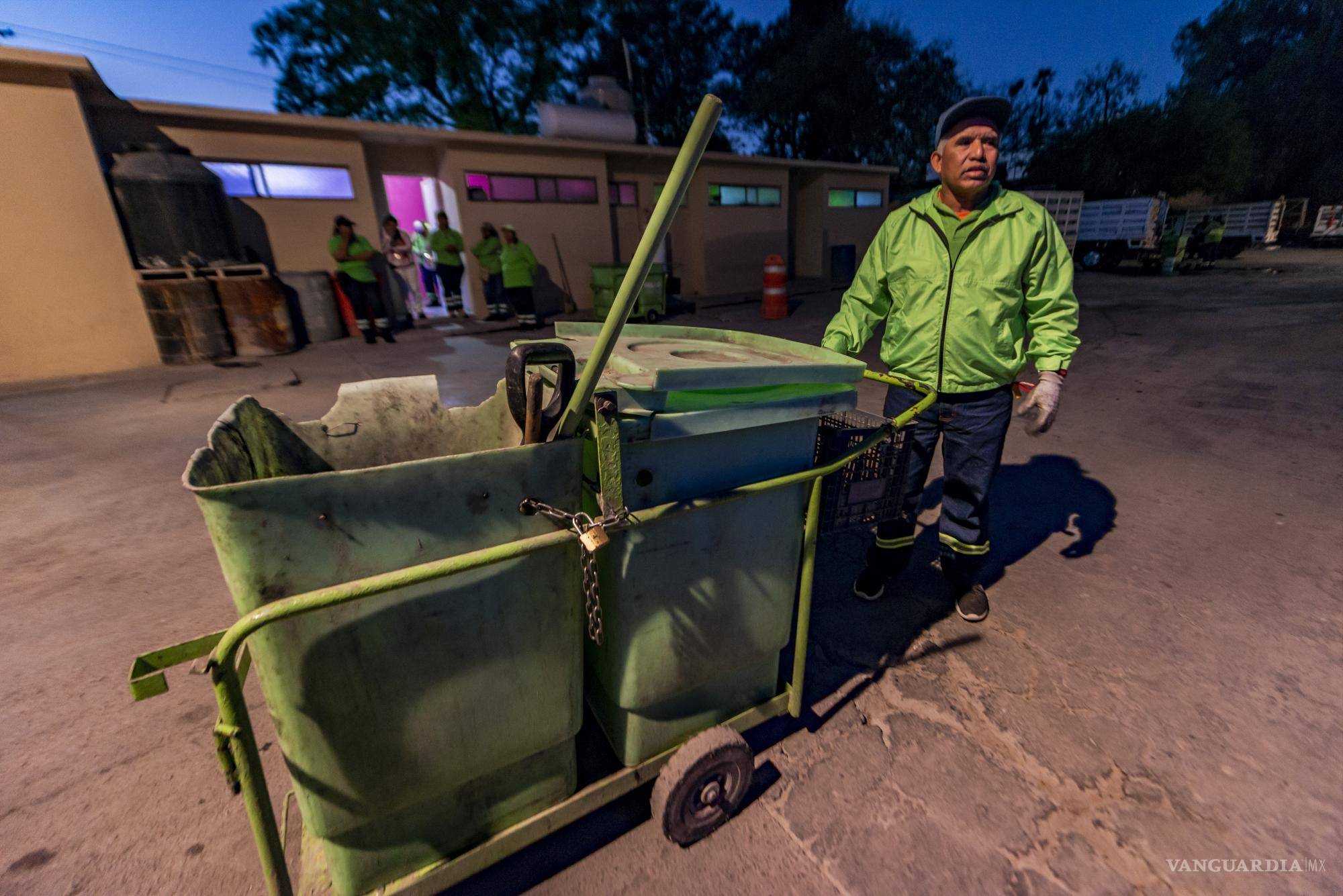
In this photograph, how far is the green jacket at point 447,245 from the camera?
10.6 meters

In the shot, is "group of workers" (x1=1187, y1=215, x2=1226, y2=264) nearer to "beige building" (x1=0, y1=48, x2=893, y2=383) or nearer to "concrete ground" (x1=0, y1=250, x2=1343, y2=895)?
"beige building" (x1=0, y1=48, x2=893, y2=383)

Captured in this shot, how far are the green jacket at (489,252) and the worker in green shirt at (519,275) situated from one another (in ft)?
0.30

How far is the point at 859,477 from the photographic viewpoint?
78.7 inches

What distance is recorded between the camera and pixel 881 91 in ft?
76.5

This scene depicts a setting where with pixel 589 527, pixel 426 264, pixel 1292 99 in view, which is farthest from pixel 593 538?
pixel 1292 99

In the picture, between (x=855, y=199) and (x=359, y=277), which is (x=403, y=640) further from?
(x=855, y=199)

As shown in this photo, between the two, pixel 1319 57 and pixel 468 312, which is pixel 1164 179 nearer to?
pixel 1319 57

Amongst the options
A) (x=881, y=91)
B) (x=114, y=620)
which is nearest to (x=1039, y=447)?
(x=114, y=620)

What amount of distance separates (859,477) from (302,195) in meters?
11.4

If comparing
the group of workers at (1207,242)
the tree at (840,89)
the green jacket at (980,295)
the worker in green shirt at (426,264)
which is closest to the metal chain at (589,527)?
the green jacket at (980,295)

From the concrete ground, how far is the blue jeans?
33cm

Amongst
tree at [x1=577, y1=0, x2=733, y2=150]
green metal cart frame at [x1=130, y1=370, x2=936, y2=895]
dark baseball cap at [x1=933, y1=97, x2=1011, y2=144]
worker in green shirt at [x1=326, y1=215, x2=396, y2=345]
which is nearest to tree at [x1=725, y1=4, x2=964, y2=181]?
tree at [x1=577, y1=0, x2=733, y2=150]

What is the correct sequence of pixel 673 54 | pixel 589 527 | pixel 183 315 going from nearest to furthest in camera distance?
pixel 589 527 < pixel 183 315 < pixel 673 54

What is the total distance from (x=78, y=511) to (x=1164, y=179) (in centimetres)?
4011
